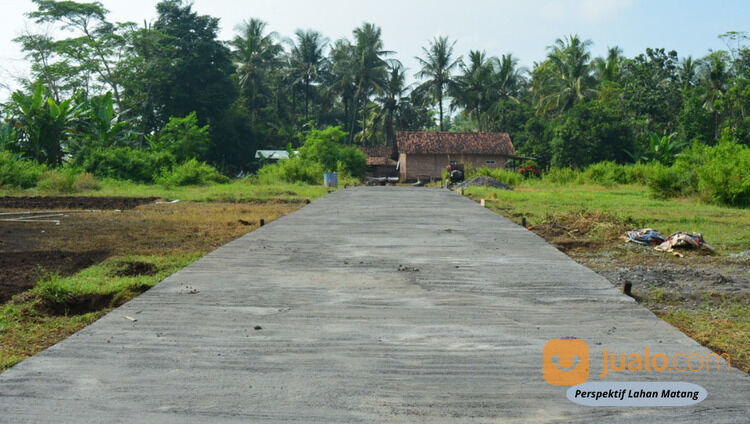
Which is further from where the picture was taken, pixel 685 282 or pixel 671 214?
pixel 671 214

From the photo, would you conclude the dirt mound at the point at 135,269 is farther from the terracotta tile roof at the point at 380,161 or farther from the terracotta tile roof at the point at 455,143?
the terracotta tile roof at the point at 380,161

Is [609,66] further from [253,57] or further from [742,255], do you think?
[742,255]

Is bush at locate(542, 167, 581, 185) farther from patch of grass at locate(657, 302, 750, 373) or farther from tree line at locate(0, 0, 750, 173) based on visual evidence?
patch of grass at locate(657, 302, 750, 373)

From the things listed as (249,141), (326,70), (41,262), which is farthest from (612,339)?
(326,70)

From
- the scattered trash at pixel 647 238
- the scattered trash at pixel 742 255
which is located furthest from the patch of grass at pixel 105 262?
the scattered trash at pixel 742 255

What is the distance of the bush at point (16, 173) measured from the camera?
898 inches

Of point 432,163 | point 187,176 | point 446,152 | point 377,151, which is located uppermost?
point 377,151

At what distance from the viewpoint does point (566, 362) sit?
345 centimetres

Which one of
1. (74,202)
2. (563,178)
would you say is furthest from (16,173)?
(563,178)

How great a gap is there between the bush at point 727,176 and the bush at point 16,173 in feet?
75.7

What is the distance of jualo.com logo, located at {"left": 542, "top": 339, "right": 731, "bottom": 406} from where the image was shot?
296 cm

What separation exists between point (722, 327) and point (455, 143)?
134ft

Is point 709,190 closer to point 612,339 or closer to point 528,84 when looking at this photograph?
point 612,339

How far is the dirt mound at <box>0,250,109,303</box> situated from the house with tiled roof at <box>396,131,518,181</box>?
3685 centimetres
